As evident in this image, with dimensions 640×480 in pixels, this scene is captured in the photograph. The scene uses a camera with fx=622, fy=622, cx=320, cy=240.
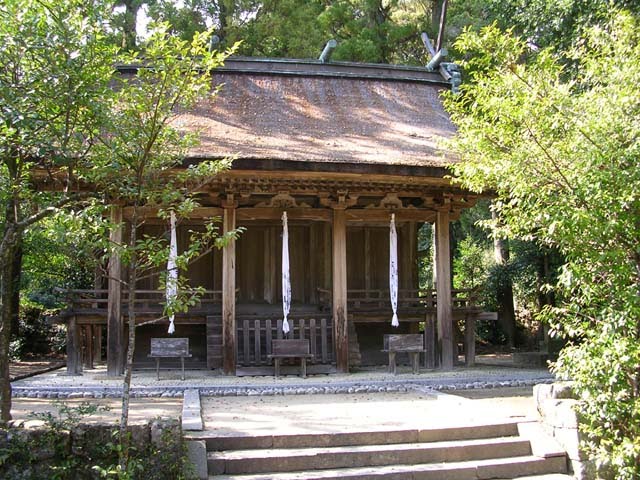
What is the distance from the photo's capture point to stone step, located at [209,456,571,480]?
5.48 meters

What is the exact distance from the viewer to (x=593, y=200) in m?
5.43

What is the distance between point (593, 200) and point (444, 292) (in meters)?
6.17

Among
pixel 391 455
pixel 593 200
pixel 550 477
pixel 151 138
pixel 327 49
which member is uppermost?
pixel 327 49

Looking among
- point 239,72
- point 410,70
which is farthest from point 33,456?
point 410,70

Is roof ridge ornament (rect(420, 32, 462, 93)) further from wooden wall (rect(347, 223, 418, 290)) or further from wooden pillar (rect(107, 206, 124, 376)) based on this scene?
wooden pillar (rect(107, 206, 124, 376))

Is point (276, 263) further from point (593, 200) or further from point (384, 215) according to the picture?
point (593, 200)

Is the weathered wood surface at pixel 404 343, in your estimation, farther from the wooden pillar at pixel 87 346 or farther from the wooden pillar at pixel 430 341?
the wooden pillar at pixel 87 346

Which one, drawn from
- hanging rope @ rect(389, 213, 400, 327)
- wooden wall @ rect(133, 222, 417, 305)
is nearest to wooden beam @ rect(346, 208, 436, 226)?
hanging rope @ rect(389, 213, 400, 327)

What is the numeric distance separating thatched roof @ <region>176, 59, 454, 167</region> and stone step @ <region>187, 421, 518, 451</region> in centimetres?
477

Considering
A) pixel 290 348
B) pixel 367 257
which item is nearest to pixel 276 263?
pixel 367 257

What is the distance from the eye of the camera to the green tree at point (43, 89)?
5105 millimetres

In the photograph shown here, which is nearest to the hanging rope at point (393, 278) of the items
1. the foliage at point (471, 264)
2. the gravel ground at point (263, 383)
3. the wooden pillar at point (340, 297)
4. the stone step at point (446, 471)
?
the wooden pillar at point (340, 297)

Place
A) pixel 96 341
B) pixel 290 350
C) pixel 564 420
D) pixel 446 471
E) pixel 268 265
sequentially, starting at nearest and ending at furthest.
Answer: pixel 446 471
pixel 564 420
pixel 290 350
pixel 268 265
pixel 96 341

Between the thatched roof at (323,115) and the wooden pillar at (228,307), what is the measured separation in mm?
1253
